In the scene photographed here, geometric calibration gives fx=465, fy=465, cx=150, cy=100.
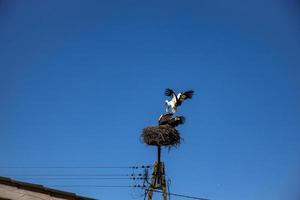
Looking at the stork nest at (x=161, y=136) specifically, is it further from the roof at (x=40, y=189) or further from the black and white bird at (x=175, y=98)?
the roof at (x=40, y=189)

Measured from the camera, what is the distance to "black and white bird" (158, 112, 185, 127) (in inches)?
986

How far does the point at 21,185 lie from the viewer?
15.4m

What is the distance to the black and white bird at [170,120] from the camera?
82.2ft

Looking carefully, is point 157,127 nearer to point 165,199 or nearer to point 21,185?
point 165,199

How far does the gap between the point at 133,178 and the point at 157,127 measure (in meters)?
2.94

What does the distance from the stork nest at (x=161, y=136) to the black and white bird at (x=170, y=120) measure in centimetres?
46

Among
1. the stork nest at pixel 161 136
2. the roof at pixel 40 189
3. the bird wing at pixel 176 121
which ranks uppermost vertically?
the bird wing at pixel 176 121

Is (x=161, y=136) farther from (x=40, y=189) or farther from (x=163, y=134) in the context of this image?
(x=40, y=189)

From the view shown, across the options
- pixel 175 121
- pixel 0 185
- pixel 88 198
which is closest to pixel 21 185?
pixel 0 185

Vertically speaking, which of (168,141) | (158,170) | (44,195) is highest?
(168,141)

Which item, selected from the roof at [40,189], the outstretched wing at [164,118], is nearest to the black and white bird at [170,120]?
the outstretched wing at [164,118]

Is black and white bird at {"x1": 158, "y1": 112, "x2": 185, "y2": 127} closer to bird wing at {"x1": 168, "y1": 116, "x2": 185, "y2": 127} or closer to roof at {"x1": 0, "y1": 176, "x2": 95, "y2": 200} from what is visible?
bird wing at {"x1": 168, "y1": 116, "x2": 185, "y2": 127}

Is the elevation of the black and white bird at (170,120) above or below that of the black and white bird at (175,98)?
below

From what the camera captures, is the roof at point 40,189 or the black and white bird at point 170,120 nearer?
the roof at point 40,189
